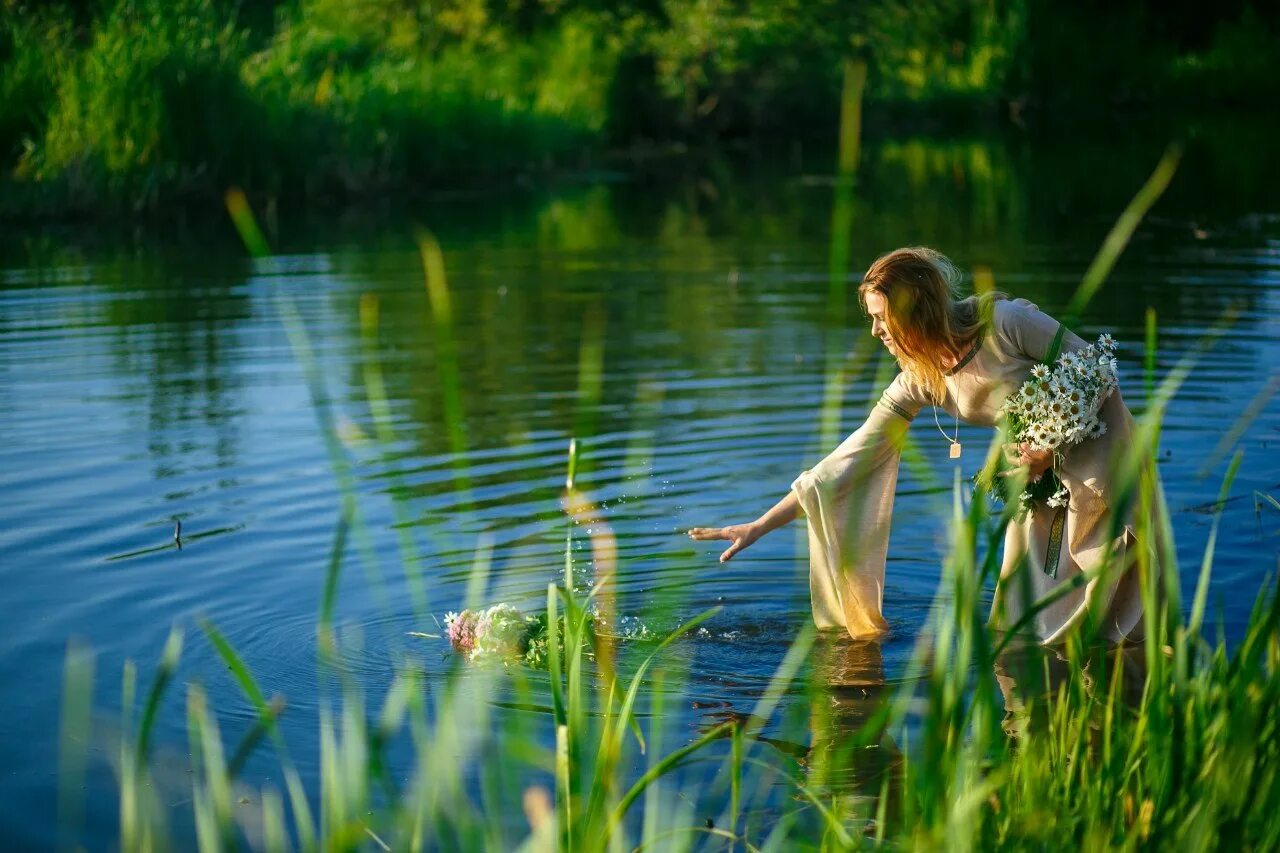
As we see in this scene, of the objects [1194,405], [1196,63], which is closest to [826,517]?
[1194,405]

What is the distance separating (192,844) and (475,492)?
424 centimetres

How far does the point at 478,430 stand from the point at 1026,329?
5.19 metres

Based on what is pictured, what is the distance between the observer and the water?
6422mm

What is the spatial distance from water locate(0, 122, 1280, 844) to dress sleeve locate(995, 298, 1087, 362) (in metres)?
1.22

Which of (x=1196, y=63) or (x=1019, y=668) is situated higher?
(x=1196, y=63)

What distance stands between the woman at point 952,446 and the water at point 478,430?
395 millimetres

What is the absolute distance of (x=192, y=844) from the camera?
479 centimetres

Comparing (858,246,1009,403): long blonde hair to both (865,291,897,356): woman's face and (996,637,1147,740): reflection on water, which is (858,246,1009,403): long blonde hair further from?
(996,637,1147,740): reflection on water

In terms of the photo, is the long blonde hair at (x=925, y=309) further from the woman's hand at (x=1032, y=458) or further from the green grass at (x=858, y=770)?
the green grass at (x=858, y=770)

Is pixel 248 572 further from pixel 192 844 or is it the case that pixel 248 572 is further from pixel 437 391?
pixel 437 391

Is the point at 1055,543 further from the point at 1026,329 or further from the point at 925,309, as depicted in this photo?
the point at 925,309

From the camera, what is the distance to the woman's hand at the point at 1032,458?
231 inches

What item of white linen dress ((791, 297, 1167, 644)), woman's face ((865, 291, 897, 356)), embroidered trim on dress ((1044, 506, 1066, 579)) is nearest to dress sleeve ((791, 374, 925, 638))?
white linen dress ((791, 297, 1167, 644))

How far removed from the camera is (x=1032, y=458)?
5.87 m
